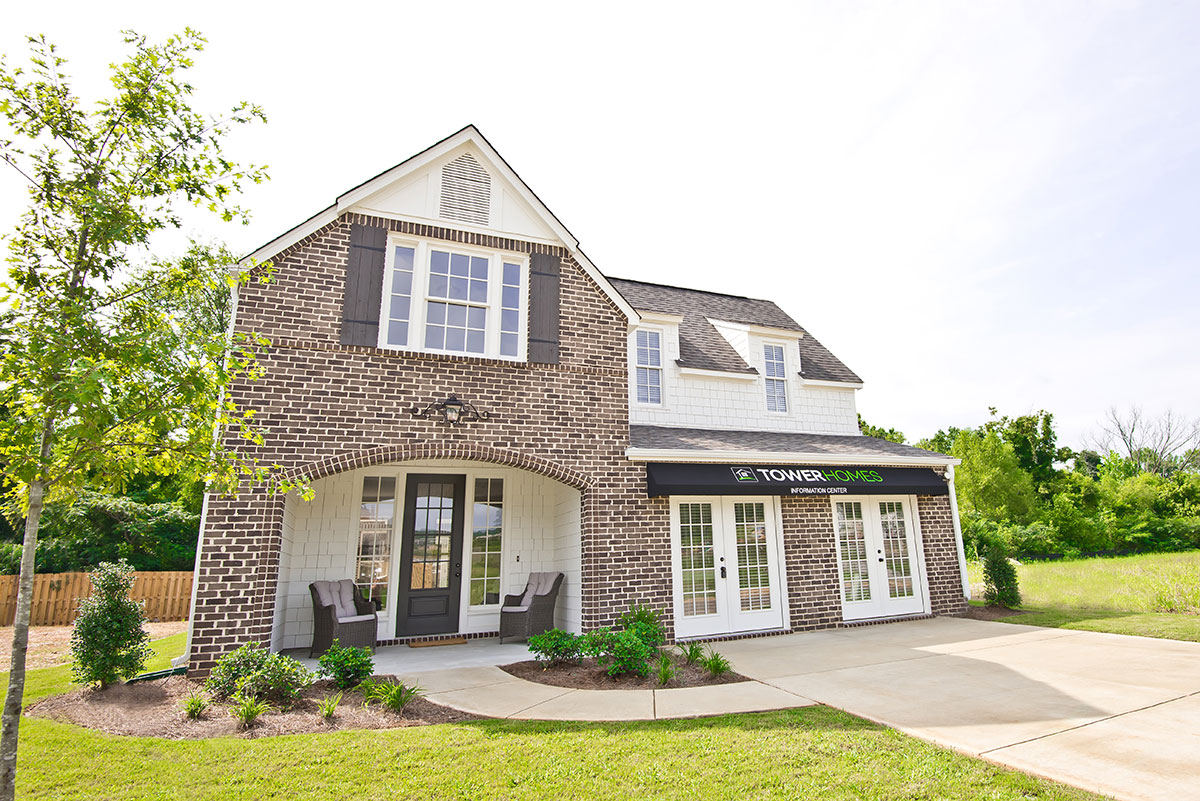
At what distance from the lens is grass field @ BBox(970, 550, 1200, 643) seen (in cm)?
1066

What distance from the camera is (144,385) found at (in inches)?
168

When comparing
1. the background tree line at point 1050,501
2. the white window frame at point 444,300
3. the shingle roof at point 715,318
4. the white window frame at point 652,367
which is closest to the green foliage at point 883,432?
the background tree line at point 1050,501

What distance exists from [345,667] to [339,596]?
2.50m

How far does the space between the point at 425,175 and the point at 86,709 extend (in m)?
8.96

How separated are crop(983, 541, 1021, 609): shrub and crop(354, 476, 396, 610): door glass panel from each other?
13.5m

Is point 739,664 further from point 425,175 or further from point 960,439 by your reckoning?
point 960,439

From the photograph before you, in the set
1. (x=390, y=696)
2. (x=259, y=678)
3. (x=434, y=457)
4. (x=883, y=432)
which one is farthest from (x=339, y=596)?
(x=883, y=432)

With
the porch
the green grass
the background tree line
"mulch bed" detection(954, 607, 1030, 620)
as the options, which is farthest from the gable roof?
the background tree line

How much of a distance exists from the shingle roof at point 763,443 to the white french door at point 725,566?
3.58ft

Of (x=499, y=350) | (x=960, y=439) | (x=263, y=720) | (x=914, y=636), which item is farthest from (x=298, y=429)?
(x=960, y=439)

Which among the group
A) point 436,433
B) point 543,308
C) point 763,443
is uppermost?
point 543,308

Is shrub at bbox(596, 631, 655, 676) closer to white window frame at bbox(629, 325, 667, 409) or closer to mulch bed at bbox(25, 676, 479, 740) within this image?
mulch bed at bbox(25, 676, 479, 740)

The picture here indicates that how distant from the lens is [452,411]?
976cm

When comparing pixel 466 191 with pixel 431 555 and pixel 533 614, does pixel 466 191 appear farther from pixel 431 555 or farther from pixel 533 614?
pixel 533 614
